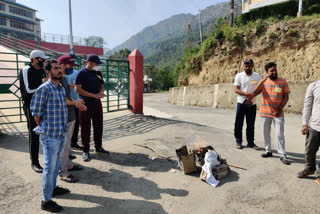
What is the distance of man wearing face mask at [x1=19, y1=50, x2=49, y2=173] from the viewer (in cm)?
367

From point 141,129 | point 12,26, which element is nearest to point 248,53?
point 141,129

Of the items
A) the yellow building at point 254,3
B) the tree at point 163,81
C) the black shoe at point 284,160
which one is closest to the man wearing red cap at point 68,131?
the black shoe at point 284,160

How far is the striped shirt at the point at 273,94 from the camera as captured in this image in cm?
441

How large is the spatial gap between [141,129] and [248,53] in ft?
39.1

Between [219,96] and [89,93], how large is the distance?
1037 centimetres

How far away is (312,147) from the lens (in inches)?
140

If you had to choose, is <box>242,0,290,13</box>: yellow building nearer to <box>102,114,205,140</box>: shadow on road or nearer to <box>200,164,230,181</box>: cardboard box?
<box>102,114,205,140</box>: shadow on road

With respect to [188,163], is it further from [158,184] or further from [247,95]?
[247,95]

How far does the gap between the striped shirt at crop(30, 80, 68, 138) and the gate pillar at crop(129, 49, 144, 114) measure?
5633 millimetres

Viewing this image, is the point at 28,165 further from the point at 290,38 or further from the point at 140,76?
the point at 290,38

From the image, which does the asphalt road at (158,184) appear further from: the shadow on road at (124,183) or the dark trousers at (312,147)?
the dark trousers at (312,147)

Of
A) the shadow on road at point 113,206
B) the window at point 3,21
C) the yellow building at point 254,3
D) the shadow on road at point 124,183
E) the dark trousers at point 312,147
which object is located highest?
the window at point 3,21

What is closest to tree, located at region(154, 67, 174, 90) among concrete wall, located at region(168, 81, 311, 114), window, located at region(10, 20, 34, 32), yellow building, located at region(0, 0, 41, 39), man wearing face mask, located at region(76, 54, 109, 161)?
yellow building, located at region(0, 0, 41, 39)

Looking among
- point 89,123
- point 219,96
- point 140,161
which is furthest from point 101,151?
point 219,96
